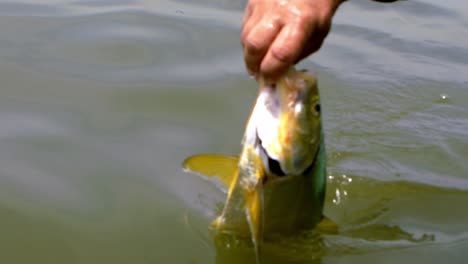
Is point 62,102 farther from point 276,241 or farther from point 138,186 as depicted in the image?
point 276,241

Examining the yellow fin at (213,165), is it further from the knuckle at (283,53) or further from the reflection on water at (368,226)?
the knuckle at (283,53)

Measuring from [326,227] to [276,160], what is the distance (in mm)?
573

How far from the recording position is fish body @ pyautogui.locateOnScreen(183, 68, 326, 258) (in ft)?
8.73

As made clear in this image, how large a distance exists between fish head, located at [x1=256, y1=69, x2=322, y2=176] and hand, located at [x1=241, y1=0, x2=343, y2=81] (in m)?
0.13

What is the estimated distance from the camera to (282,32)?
242cm

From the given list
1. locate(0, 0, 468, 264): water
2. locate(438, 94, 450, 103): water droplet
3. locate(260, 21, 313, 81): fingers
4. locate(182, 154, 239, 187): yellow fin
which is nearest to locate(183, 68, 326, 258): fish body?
locate(182, 154, 239, 187): yellow fin

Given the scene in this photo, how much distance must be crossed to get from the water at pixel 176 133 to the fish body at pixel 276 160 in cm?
32

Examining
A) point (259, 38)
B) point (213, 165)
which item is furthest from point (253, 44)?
point (213, 165)

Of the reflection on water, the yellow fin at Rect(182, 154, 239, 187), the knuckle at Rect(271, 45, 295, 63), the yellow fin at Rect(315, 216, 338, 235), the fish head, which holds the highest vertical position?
the knuckle at Rect(271, 45, 295, 63)

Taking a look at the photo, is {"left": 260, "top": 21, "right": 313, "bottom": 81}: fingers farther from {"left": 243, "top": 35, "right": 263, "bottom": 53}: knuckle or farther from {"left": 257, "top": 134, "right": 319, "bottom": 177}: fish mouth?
{"left": 257, "top": 134, "right": 319, "bottom": 177}: fish mouth

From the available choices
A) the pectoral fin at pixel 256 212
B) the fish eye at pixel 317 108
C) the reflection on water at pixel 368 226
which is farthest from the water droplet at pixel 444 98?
the pectoral fin at pixel 256 212

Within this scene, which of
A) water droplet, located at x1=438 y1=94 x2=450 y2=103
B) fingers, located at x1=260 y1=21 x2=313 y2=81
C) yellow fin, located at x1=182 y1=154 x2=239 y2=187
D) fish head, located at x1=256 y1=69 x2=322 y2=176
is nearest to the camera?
fingers, located at x1=260 y1=21 x2=313 y2=81

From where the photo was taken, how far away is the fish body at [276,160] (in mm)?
2662

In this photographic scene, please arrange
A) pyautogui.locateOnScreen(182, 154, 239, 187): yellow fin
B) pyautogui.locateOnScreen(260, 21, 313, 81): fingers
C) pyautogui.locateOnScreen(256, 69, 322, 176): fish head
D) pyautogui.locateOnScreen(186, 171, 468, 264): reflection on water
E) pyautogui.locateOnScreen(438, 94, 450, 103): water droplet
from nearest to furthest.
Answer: pyautogui.locateOnScreen(260, 21, 313, 81): fingers, pyautogui.locateOnScreen(256, 69, 322, 176): fish head, pyautogui.locateOnScreen(182, 154, 239, 187): yellow fin, pyautogui.locateOnScreen(186, 171, 468, 264): reflection on water, pyautogui.locateOnScreen(438, 94, 450, 103): water droplet
